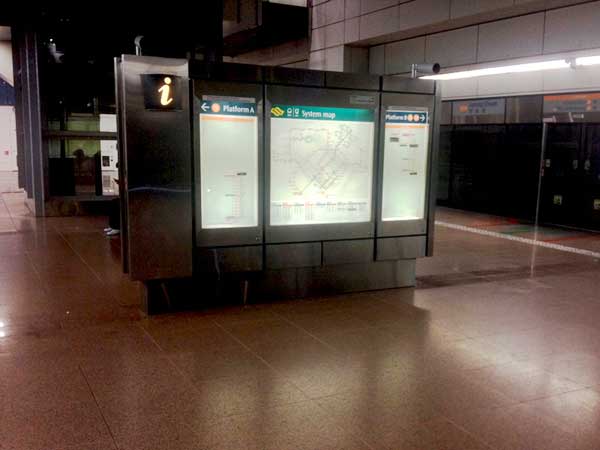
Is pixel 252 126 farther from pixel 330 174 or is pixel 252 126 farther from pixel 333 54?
pixel 333 54

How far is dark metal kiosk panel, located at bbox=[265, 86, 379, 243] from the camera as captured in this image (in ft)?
20.1

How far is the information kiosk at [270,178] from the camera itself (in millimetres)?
5535

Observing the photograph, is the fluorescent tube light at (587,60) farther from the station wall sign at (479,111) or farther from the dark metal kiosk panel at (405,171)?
the dark metal kiosk panel at (405,171)

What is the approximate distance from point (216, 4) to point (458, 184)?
778 centimetres

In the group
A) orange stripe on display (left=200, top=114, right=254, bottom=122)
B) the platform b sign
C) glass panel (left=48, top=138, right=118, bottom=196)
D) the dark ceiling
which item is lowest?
glass panel (left=48, top=138, right=118, bottom=196)

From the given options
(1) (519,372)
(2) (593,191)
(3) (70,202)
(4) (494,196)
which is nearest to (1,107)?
(3) (70,202)

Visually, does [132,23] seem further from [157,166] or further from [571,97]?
[571,97]

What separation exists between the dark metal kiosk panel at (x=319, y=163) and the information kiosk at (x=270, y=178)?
0.5 inches

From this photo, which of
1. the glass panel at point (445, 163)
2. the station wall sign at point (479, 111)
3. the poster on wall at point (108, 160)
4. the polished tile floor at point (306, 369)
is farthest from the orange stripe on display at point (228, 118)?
the glass panel at point (445, 163)

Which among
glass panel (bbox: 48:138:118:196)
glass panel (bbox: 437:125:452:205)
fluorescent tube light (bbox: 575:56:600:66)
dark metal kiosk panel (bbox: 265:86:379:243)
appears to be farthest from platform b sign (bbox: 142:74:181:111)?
glass panel (bbox: 437:125:452:205)

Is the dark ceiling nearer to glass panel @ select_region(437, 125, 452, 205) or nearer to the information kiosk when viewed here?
the information kiosk

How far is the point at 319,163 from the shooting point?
638 cm

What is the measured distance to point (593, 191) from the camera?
37.9 ft

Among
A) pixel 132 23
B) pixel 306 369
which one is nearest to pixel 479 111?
pixel 132 23
